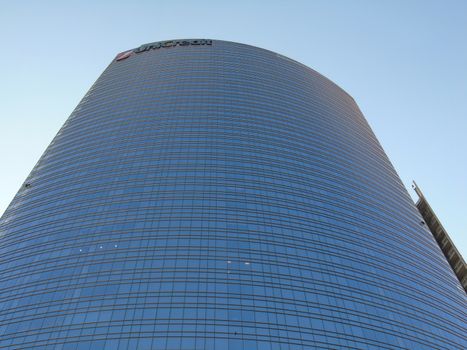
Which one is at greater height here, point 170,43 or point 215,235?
point 170,43

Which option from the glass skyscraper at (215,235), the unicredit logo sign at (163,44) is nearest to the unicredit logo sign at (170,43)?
the unicredit logo sign at (163,44)

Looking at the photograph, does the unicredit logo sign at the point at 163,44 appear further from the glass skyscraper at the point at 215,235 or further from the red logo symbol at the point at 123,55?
the glass skyscraper at the point at 215,235

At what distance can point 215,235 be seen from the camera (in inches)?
2859

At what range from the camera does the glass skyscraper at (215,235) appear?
6184cm

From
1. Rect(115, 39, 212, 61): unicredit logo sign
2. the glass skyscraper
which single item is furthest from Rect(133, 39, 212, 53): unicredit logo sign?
the glass skyscraper

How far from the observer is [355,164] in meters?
103

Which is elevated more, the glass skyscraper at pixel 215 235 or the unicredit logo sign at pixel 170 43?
the unicredit logo sign at pixel 170 43

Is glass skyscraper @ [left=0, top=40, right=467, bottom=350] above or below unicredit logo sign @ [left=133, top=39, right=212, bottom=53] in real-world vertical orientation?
below

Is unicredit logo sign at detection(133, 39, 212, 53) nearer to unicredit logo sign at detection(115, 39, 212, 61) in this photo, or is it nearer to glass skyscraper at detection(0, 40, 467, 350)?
unicredit logo sign at detection(115, 39, 212, 61)

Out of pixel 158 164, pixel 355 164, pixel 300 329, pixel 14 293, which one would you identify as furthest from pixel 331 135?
pixel 14 293

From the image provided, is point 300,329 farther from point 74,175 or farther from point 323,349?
point 74,175

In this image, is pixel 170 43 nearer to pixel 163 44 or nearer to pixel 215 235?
pixel 163 44

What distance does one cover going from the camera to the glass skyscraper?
61844 mm

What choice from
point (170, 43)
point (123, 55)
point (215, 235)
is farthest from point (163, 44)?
point (215, 235)
